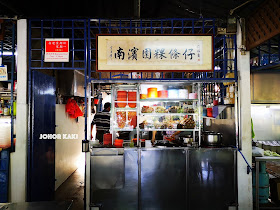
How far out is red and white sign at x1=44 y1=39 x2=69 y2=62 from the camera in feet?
14.9

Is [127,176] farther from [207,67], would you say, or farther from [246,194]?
[207,67]

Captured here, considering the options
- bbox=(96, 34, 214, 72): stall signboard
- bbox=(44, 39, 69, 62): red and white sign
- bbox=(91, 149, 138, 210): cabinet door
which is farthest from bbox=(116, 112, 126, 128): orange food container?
bbox=(44, 39, 69, 62): red and white sign

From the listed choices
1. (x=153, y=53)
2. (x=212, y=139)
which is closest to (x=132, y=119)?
(x=153, y=53)

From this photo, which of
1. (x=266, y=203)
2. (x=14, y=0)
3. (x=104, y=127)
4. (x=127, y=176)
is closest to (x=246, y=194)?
(x=266, y=203)

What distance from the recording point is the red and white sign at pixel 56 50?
179 inches

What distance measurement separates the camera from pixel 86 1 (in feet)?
12.0

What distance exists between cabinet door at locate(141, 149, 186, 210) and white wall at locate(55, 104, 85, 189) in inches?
114

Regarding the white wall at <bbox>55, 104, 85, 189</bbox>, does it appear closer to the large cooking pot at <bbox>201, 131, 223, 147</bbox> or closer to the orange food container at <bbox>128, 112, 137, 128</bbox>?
the orange food container at <bbox>128, 112, 137, 128</bbox>

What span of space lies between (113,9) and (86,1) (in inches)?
24.1

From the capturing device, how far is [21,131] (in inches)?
175

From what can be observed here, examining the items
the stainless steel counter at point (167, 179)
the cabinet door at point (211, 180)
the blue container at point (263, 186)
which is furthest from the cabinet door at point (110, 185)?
the blue container at point (263, 186)

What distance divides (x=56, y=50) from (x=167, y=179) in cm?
368

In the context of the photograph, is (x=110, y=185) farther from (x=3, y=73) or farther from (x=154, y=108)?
(x=3, y=73)

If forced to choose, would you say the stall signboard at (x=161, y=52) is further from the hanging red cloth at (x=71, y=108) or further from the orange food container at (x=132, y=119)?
the hanging red cloth at (x=71, y=108)
